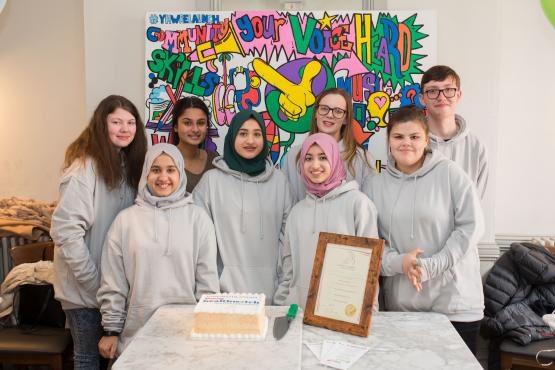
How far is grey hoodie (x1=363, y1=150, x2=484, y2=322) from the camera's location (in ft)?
7.09

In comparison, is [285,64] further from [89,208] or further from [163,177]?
[89,208]

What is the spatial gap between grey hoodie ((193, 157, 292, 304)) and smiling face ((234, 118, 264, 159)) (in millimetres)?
106

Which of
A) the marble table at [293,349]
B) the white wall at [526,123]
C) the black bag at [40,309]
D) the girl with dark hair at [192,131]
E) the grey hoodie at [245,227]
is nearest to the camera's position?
the marble table at [293,349]

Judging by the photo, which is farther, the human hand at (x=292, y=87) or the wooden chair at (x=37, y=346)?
the human hand at (x=292, y=87)

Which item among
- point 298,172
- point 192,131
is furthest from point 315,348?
point 192,131

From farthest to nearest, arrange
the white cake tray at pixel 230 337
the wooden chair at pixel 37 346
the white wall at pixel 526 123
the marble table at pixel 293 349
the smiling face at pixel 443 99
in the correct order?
the white wall at pixel 526 123
the wooden chair at pixel 37 346
the smiling face at pixel 443 99
the white cake tray at pixel 230 337
the marble table at pixel 293 349

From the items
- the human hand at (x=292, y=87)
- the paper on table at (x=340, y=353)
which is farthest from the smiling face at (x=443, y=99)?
the paper on table at (x=340, y=353)

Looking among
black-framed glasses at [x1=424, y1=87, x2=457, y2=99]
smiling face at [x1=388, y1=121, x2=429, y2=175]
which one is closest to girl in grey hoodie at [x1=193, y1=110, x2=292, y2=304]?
smiling face at [x1=388, y1=121, x2=429, y2=175]

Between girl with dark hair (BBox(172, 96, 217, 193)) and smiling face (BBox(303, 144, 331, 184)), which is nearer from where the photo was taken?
smiling face (BBox(303, 144, 331, 184))

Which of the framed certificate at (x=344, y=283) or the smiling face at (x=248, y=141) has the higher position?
the smiling face at (x=248, y=141)

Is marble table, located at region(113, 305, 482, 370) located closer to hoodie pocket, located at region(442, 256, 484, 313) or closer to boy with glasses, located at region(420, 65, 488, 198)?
hoodie pocket, located at region(442, 256, 484, 313)

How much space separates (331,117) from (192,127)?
33.0 inches

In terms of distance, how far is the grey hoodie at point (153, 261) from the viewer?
2.14 m

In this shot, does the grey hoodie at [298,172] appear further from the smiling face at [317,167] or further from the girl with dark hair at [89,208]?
the girl with dark hair at [89,208]
